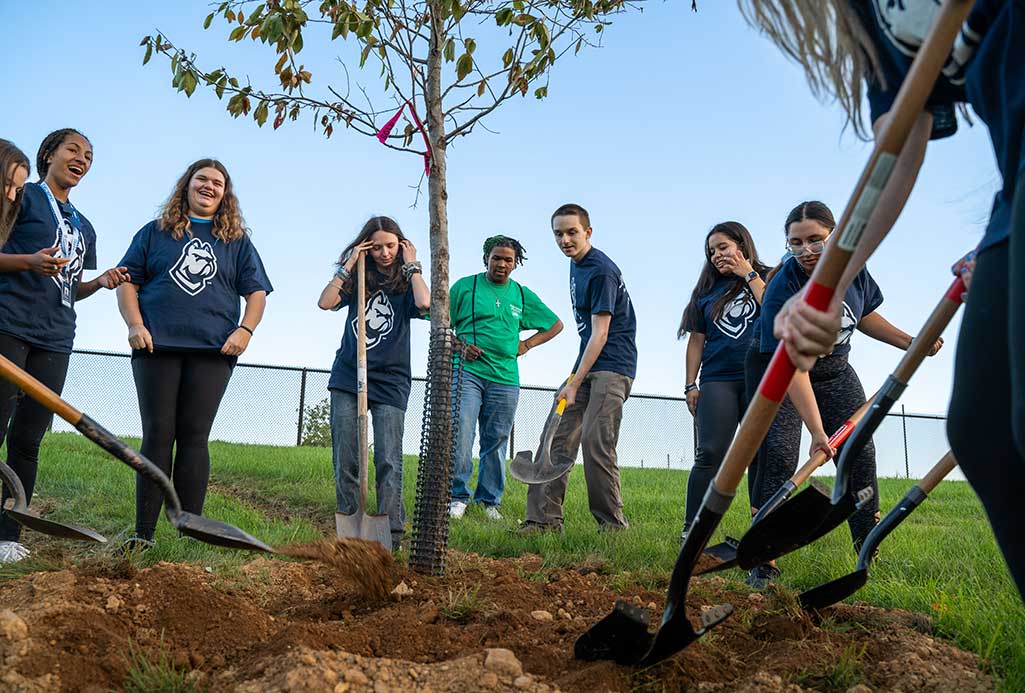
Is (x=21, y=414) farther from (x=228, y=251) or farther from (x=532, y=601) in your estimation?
(x=532, y=601)

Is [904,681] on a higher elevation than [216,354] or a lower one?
lower

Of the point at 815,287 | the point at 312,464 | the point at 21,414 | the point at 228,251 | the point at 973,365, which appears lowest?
the point at 312,464

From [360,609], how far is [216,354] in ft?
5.56

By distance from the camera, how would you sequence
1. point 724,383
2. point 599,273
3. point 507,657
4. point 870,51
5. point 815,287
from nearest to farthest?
point 815,287, point 870,51, point 507,657, point 724,383, point 599,273

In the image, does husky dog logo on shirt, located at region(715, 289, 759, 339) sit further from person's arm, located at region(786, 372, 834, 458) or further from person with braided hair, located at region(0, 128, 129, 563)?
person with braided hair, located at region(0, 128, 129, 563)

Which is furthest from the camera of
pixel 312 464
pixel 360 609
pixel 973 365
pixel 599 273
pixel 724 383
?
pixel 312 464

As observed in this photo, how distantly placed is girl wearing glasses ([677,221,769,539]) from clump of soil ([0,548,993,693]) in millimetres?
1264

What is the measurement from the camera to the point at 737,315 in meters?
4.84

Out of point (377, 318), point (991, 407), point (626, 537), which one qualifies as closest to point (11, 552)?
point (377, 318)

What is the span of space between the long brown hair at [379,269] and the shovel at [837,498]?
3.03m

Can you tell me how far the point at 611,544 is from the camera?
14.3ft

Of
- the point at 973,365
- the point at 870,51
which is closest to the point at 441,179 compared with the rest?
the point at 870,51

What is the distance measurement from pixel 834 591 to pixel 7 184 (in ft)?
13.1

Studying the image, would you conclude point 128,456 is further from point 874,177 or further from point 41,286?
point 874,177
